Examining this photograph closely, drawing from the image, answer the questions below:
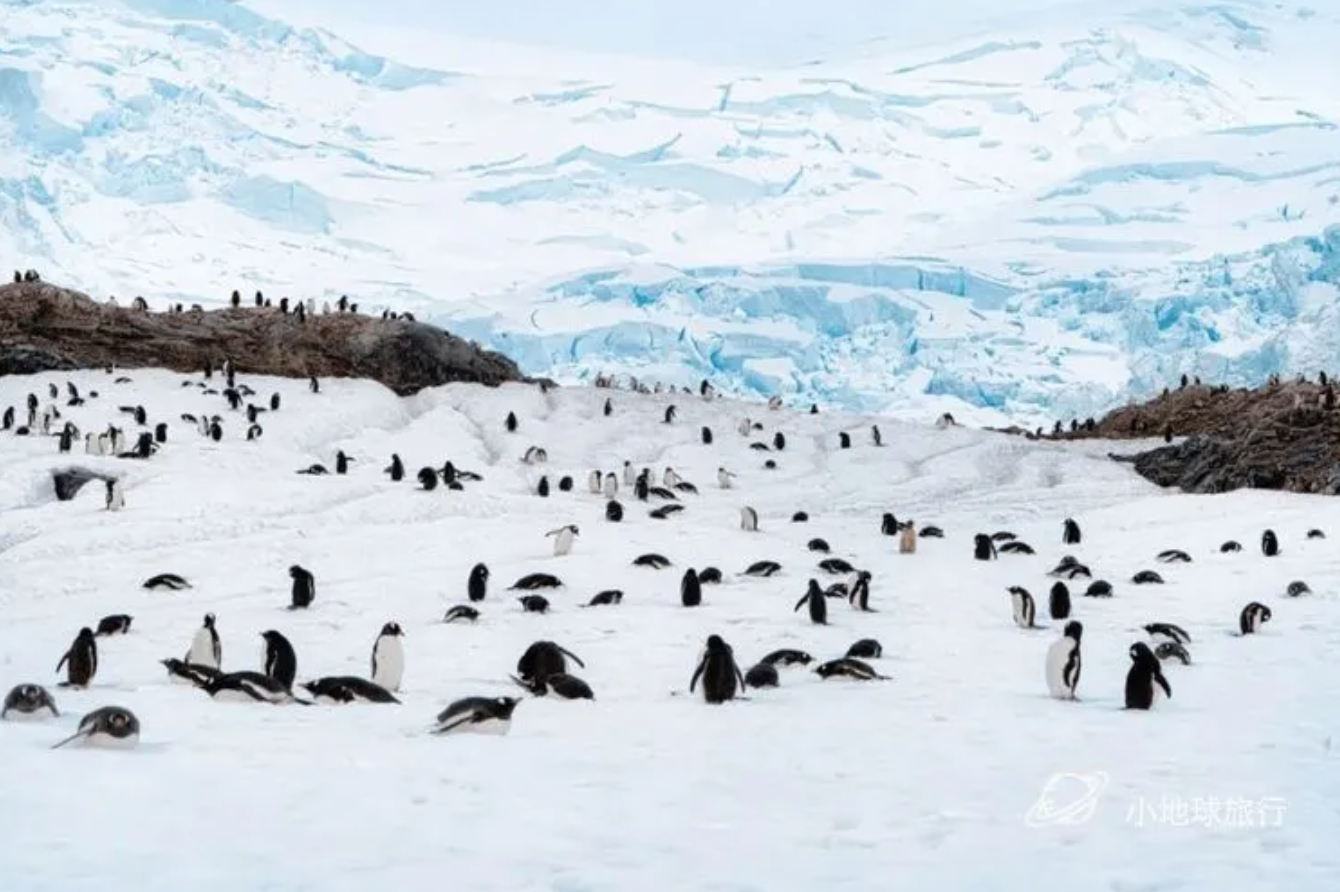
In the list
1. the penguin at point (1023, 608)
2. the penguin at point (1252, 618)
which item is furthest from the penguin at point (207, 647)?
the penguin at point (1252, 618)

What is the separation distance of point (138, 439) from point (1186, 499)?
70.9 feet

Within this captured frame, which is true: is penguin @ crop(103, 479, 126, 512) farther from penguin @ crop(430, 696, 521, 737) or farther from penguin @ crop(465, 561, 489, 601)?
penguin @ crop(430, 696, 521, 737)

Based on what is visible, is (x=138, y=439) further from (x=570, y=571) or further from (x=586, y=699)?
(x=586, y=699)

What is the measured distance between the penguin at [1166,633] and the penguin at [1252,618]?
0.68 meters

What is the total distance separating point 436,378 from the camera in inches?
2039

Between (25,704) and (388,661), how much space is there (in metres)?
3.55

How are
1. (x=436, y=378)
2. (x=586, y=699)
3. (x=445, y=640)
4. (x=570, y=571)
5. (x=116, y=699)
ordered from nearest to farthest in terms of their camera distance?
(x=116, y=699) < (x=586, y=699) < (x=445, y=640) < (x=570, y=571) < (x=436, y=378)

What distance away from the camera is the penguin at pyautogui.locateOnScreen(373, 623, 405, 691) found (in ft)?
44.4

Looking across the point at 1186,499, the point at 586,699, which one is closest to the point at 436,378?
the point at 1186,499

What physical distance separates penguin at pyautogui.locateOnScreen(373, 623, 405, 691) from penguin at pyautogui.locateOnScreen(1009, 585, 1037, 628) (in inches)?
296

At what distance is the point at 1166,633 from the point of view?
1683cm

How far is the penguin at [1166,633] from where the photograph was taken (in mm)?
16641

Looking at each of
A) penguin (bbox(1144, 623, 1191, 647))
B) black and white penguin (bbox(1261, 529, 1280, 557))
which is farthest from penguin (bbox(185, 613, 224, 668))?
black and white penguin (bbox(1261, 529, 1280, 557))

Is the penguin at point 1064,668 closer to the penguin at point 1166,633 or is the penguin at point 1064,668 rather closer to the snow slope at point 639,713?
the snow slope at point 639,713
